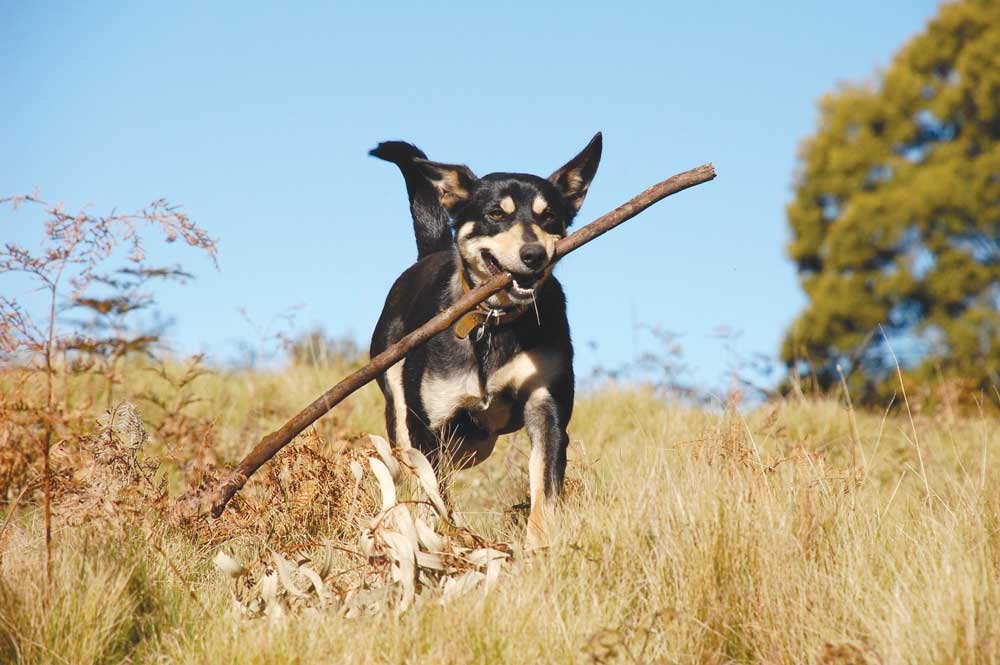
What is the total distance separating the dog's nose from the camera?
444 cm

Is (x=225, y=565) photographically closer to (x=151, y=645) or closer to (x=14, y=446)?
(x=151, y=645)

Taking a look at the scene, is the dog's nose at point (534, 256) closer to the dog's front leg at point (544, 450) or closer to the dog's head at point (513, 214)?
the dog's head at point (513, 214)

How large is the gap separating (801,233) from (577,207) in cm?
1535

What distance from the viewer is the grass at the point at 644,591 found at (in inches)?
114

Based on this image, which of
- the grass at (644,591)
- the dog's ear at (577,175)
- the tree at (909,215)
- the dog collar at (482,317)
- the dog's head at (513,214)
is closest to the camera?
the grass at (644,591)

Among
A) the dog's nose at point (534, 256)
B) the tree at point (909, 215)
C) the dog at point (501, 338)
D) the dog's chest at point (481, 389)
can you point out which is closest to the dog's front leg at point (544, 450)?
the dog at point (501, 338)

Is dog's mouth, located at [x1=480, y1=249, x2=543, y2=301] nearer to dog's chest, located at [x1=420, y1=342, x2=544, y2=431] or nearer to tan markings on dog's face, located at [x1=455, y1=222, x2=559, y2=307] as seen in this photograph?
tan markings on dog's face, located at [x1=455, y1=222, x2=559, y2=307]

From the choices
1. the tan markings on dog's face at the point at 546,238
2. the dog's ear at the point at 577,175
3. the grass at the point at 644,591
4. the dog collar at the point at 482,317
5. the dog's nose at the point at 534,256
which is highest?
the dog's ear at the point at 577,175

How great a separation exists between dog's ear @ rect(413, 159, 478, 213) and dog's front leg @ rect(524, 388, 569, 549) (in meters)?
1.29

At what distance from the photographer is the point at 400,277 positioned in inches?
271

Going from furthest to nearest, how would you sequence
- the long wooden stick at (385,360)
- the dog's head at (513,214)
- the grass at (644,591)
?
the dog's head at (513,214), the long wooden stick at (385,360), the grass at (644,591)

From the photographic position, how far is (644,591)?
341 cm

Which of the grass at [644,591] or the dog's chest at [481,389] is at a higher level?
the dog's chest at [481,389]

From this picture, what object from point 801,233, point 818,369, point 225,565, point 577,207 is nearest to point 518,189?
point 577,207
